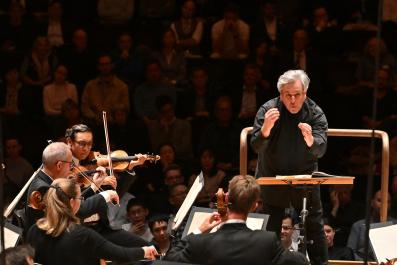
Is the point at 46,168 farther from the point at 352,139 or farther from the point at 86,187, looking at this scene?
the point at 352,139

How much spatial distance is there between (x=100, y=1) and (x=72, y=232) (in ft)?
25.3

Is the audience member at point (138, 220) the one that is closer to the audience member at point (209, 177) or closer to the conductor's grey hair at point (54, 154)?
the audience member at point (209, 177)

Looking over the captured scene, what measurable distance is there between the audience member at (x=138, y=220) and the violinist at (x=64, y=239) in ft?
11.2

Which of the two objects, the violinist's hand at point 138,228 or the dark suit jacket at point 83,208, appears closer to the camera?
the dark suit jacket at point 83,208

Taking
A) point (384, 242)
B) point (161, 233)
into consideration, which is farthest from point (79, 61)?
point (384, 242)

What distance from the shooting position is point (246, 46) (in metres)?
12.7

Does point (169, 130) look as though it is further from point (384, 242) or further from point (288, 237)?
point (384, 242)

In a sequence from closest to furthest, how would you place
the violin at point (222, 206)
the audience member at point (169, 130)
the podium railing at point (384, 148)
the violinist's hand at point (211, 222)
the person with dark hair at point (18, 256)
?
1. the person with dark hair at point (18, 256)
2. the violinist's hand at point (211, 222)
3. the violin at point (222, 206)
4. the podium railing at point (384, 148)
5. the audience member at point (169, 130)

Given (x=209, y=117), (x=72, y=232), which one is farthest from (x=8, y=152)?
(x=72, y=232)

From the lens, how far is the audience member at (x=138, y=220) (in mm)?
9633

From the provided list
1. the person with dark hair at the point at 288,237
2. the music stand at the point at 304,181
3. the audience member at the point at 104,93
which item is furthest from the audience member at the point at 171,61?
the music stand at the point at 304,181

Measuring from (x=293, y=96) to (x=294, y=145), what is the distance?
0.35 meters

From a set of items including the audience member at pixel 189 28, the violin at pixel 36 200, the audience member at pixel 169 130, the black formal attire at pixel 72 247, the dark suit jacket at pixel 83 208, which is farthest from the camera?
the audience member at pixel 189 28

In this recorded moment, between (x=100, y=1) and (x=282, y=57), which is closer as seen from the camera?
(x=282, y=57)
